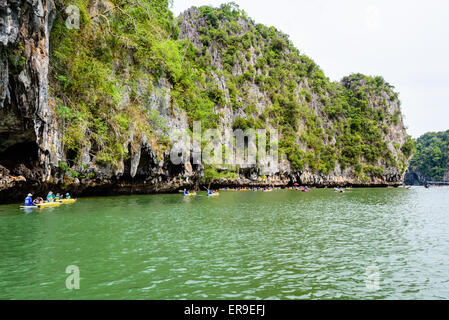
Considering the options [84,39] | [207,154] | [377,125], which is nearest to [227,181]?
[207,154]

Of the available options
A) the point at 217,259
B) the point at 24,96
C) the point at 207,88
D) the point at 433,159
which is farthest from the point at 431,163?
the point at 24,96

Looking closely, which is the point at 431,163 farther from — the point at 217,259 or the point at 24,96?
→ the point at 24,96

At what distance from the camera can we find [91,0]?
2503 cm

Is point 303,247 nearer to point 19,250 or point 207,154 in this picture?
point 19,250

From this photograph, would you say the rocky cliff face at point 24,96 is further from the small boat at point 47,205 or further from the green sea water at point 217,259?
the green sea water at point 217,259

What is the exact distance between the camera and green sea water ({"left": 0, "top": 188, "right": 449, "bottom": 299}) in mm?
6645

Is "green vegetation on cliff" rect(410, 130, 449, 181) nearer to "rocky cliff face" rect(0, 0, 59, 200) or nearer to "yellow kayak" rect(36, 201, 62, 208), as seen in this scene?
"yellow kayak" rect(36, 201, 62, 208)

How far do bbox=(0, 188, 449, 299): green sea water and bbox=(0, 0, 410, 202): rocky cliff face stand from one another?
21.4 feet

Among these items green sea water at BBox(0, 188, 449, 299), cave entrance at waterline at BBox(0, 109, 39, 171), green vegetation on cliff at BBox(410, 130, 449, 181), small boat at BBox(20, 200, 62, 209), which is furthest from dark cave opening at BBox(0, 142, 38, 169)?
green vegetation on cliff at BBox(410, 130, 449, 181)

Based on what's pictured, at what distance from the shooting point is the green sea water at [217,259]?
262 inches

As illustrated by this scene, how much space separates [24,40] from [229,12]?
230 feet

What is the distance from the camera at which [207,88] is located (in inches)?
2200

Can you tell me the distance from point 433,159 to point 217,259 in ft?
418

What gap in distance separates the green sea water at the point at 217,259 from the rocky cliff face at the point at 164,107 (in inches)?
257
